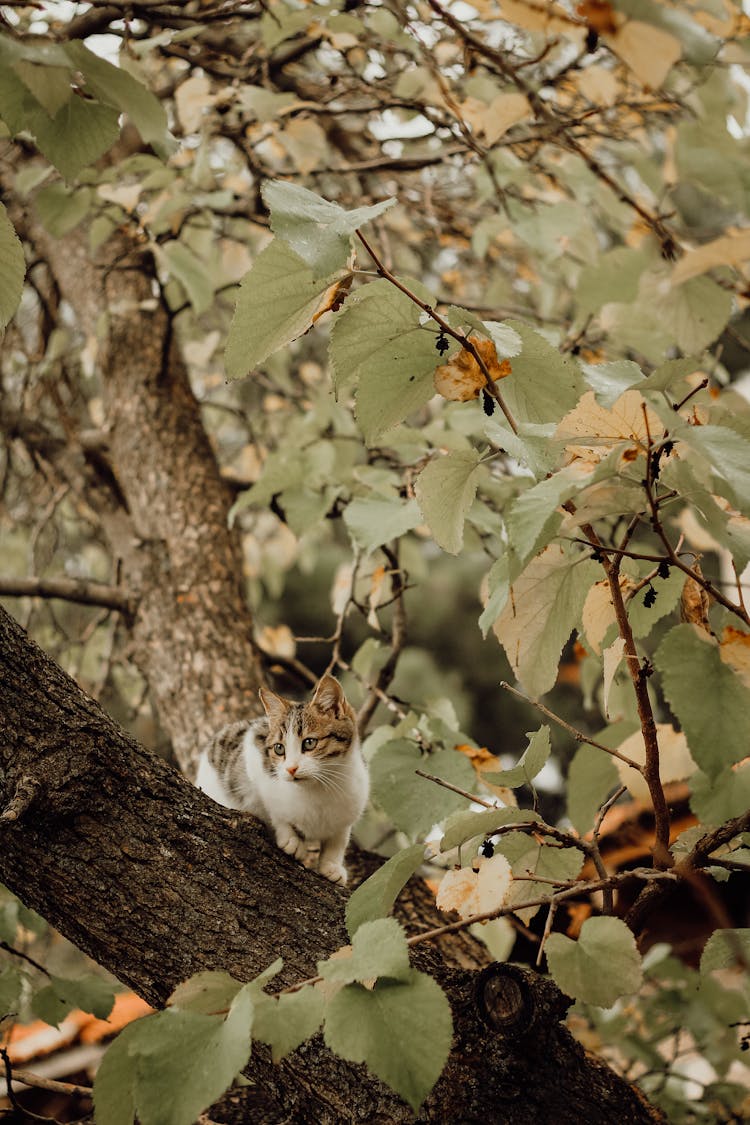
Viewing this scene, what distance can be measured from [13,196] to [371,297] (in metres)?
2.10

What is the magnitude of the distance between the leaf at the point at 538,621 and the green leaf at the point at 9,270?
0.51 meters

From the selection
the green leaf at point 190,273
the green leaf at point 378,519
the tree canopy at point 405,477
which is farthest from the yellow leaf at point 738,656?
the green leaf at point 190,273

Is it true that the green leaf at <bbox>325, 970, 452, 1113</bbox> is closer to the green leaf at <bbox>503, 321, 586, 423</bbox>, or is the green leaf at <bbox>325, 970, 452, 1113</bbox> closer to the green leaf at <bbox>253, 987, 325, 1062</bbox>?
the green leaf at <bbox>253, 987, 325, 1062</bbox>

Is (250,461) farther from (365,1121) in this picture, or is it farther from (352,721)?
(365,1121)

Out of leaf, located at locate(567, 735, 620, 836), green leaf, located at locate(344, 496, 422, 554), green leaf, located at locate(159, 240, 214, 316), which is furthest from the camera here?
green leaf, located at locate(159, 240, 214, 316)

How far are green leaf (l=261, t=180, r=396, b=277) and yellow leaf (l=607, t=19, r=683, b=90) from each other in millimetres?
192

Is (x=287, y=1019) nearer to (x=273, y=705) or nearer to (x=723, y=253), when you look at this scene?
(x=723, y=253)

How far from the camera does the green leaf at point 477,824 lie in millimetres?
857

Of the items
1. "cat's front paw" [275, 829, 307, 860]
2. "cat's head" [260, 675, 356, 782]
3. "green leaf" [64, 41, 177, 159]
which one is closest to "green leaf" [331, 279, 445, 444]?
"green leaf" [64, 41, 177, 159]

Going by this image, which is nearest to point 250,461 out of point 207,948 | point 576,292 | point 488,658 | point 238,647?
point 238,647

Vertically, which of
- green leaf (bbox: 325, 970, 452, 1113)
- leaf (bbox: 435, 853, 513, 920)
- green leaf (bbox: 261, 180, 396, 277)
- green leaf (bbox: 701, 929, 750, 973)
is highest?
green leaf (bbox: 261, 180, 396, 277)

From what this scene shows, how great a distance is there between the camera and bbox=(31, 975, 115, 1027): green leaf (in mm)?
1339

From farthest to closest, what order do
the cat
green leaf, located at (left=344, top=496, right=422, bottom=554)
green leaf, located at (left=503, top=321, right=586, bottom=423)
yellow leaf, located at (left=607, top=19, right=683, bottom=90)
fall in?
1. the cat
2. green leaf, located at (left=344, top=496, right=422, bottom=554)
3. green leaf, located at (left=503, top=321, right=586, bottom=423)
4. yellow leaf, located at (left=607, top=19, right=683, bottom=90)

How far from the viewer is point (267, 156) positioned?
2832 millimetres
